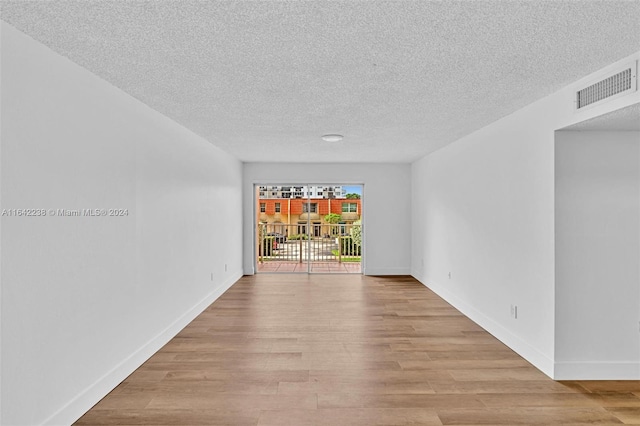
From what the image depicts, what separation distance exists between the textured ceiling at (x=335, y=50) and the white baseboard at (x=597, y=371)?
2189 mm

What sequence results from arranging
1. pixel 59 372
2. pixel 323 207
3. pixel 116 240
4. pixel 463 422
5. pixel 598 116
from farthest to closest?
pixel 323 207 → pixel 116 240 → pixel 598 116 → pixel 463 422 → pixel 59 372

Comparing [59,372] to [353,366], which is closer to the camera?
[59,372]

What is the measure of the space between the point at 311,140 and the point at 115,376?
3446mm

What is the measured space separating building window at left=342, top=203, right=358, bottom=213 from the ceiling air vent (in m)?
5.94

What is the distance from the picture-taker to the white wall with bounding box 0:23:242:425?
194cm

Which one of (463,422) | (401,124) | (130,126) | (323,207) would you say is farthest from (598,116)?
(323,207)

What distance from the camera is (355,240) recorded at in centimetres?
889

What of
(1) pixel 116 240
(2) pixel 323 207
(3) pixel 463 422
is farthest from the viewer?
(2) pixel 323 207

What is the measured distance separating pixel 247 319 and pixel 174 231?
4.67 ft

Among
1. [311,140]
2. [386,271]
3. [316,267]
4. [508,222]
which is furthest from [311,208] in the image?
[508,222]

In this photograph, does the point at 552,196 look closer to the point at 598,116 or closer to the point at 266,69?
the point at 598,116

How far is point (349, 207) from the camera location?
858 centimetres

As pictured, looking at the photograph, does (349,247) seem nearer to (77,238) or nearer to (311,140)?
(311,140)

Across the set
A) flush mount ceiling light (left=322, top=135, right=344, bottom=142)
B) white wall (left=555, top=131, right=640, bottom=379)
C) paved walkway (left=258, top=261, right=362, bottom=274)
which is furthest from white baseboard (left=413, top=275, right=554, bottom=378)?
paved walkway (left=258, top=261, right=362, bottom=274)
